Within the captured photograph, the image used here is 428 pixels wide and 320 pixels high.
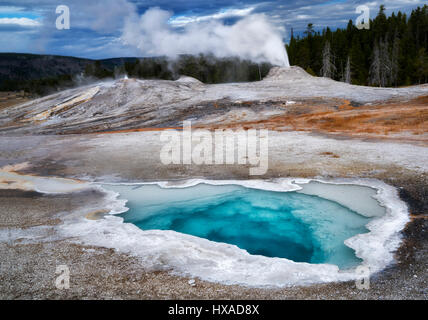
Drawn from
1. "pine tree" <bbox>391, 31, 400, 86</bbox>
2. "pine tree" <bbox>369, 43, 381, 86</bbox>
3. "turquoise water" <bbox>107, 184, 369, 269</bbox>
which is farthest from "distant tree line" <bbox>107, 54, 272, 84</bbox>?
"turquoise water" <bbox>107, 184, 369, 269</bbox>

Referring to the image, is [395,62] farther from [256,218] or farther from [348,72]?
[256,218]

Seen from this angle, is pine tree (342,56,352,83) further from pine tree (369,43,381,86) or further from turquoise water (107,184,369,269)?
turquoise water (107,184,369,269)

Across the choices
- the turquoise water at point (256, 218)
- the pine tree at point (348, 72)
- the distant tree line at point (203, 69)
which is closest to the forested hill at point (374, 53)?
the pine tree at point (348, 72)

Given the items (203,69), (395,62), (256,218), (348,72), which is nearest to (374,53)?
(395,62)

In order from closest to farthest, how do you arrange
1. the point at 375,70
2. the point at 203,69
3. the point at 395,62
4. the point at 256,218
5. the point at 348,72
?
the point at 256,218
the point at 203,69
the point at 348,72
the point at 375,70
the point at 395,62

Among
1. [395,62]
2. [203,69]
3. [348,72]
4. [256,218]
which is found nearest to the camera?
[256,218]

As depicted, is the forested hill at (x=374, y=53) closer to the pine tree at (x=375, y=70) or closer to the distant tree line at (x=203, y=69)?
the pine tree at (x=375, y=70)
